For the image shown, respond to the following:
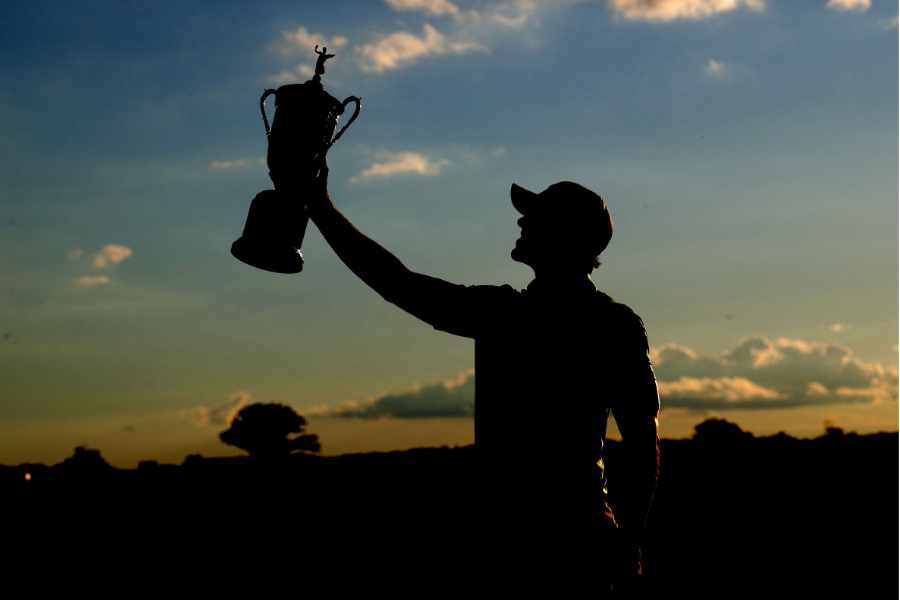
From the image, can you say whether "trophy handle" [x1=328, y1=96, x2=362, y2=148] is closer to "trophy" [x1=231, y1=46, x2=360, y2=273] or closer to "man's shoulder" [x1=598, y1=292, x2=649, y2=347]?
"trophy" [x1=231, y1=46, x2=360, y2=273]

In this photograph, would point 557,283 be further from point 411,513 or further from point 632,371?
point 411,513

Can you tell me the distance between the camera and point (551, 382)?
337 centimetres

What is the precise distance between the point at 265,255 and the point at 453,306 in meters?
0.89

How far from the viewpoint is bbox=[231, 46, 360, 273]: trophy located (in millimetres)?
3645

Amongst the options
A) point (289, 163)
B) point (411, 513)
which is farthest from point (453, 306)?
point (411, 513)

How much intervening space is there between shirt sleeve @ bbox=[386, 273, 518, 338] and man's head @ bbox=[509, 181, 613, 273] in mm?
227

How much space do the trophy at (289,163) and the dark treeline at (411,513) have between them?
329 inches

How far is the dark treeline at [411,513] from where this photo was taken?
12.2 metres

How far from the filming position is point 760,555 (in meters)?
12.4

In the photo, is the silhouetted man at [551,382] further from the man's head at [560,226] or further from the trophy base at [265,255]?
the trophy base at [265,255]

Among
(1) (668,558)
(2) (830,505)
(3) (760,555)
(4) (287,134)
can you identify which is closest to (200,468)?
(1) (668,558)

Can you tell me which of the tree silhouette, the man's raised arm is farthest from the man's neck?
the tree silhouette

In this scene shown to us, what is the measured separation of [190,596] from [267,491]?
1458mm

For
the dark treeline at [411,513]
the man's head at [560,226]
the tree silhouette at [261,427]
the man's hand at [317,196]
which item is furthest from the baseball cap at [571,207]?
the tree silhouette at [261,427]
